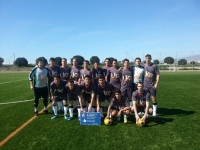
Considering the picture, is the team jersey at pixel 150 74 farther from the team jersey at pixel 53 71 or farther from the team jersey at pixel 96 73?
the team jersey at pixel 53 71

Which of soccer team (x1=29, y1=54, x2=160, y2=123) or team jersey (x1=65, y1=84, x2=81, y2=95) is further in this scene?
team jersey (x1=65, y1=84, x2=81, y2=95)

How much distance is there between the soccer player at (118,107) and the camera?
19.2 feet

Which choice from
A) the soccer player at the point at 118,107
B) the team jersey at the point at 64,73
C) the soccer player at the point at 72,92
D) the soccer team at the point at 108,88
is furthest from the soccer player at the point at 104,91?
the team jersey at the point at 64,73

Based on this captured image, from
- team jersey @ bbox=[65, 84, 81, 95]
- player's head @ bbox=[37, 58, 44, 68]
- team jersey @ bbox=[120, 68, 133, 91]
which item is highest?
player's head @ bbox=[37, 58, 44, 68]

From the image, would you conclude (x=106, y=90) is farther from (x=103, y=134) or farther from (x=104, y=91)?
(x=103, y=134)

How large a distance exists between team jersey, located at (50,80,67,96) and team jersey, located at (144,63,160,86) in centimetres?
272

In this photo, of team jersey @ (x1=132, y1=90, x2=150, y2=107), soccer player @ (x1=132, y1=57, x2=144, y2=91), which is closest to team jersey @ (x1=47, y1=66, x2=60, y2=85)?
soccer player @ (x1=132, y1=57, x2=144, y2=91)

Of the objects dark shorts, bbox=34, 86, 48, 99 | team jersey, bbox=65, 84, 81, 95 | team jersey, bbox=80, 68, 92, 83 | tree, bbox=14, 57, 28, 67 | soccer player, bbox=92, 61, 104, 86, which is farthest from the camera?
tree, bbox=14, 57, 28, 67

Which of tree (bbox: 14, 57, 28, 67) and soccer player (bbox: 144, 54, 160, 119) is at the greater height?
tree (bbox: 14, 57, 28, 67)

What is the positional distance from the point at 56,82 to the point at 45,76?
633 mm

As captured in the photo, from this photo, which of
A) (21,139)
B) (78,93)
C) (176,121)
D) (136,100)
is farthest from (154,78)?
(21,139)

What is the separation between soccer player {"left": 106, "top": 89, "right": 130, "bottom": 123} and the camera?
5.87 meters

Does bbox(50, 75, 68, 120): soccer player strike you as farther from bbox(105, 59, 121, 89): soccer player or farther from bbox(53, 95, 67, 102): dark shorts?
bbox(105, 59, 121, 89): soccer player

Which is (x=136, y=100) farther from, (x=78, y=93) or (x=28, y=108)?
(x=28, y=108)
